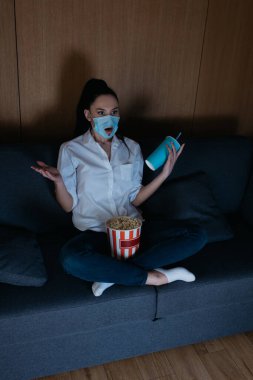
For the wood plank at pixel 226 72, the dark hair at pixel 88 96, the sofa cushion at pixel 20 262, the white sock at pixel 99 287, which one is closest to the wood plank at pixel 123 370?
the white sock at pixel 99 287

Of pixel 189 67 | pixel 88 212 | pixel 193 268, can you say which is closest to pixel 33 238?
pixel 88 212

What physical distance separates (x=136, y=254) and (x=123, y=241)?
139 millimetres

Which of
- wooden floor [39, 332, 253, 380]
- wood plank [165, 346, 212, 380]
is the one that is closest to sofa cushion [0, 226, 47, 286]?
wooden floor [39, 332, 253, 380]

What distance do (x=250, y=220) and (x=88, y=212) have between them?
0.95 metres

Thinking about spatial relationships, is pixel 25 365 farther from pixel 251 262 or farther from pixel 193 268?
pixel 251 262

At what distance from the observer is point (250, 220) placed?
2066mm

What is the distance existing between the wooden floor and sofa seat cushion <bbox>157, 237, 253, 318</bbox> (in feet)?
0.83

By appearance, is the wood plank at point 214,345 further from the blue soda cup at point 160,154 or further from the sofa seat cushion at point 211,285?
the blue soda cup at point 160,154

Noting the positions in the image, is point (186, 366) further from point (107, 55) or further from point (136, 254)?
point (107, 55)

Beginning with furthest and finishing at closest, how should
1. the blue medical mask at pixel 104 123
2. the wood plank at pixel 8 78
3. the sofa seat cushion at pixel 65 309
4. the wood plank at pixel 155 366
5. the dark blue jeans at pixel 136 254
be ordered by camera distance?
the wood plank at pixel 8 78
the blue medical mask at pixel 104 123
the wood plank at pixel 155 366
the dark blue jeans at pixel 136 254
the sofa seat cushion at pixel 65 309

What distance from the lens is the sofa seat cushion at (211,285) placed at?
1.54 metres

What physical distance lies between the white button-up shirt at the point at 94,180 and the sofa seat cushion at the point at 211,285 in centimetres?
41

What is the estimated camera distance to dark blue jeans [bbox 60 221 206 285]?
4.85ft

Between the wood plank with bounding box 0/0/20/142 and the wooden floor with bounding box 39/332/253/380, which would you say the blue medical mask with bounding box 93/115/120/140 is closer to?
the wood plank with bounding box 0/0/20/142
